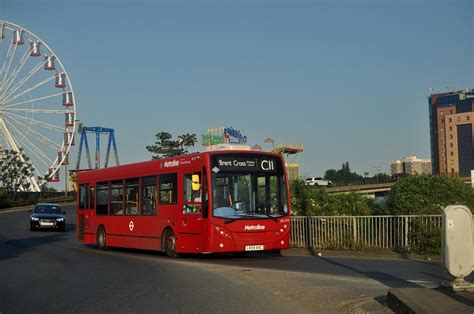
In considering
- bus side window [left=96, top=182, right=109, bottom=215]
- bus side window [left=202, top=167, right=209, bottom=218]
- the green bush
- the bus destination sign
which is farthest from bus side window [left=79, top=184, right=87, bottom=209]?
the green bush

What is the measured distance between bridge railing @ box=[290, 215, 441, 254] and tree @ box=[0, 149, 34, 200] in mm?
61683

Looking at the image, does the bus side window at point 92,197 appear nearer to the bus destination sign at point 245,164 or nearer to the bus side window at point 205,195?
the bus side window at point 205,195

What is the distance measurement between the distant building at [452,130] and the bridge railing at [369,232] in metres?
112

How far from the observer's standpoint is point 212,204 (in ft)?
51.7

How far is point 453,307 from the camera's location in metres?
7.38

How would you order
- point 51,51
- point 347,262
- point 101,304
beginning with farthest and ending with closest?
point 51,51
point 347,262
point 101,304

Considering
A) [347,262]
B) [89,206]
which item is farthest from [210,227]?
[89,206]

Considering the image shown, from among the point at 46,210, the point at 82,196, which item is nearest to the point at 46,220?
the point at 46,210

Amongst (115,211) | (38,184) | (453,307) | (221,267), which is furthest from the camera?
(38,184)

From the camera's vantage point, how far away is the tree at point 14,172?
76250 millimetres

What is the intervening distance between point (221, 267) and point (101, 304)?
5.39 metres

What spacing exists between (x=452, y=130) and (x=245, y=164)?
432 feet

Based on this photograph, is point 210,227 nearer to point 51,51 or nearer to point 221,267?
point 221,267

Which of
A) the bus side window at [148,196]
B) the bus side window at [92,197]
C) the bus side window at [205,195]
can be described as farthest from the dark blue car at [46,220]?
the bus side window at [205,195]
